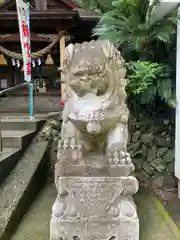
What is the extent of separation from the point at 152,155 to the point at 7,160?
7.22 feet

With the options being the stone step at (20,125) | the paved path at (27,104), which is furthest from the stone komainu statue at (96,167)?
the paved path at (27,104)

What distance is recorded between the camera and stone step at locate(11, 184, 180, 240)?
2.75 m

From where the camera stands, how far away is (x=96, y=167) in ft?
8.13

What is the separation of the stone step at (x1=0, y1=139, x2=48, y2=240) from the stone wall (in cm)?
139

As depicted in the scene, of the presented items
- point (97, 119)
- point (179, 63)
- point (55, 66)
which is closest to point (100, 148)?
point (97, 119)

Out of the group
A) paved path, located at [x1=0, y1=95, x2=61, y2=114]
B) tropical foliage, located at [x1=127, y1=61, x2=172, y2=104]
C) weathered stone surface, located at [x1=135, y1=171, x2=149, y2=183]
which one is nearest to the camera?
tropical foliage, located at [x1=127, y1=61, x2=172, y2=104]

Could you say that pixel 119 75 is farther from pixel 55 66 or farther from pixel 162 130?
pixel 55 66

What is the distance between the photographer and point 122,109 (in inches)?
101

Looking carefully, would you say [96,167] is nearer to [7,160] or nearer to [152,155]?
[7,160]

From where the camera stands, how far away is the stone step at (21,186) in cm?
275

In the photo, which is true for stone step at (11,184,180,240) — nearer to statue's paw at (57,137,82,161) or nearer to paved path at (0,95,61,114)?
statue's paw at (57,137,82,161)

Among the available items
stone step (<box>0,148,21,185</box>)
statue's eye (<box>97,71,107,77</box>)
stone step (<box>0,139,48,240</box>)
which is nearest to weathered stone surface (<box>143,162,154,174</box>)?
stone step (<box>0,139,48,240</box>)

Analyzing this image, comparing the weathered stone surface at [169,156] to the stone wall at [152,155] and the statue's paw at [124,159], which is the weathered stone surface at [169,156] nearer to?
the stone wall at [152,155]

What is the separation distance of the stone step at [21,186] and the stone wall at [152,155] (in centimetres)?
139
